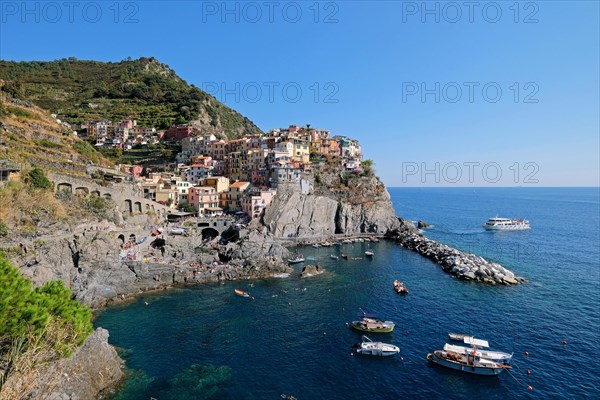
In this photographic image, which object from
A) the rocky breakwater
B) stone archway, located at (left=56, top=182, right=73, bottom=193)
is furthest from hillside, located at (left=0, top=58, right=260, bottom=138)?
the rocky breakwater

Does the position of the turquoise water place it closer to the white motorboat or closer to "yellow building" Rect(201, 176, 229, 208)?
"yellow building" Rect(201, 176, 229, 208)

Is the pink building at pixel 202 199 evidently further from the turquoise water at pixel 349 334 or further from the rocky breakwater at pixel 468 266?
the rocky breakwater at pixel 468 266

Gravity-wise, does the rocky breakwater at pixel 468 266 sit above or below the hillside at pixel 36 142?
below

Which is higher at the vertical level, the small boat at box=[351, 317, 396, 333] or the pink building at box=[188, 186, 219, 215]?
the pink building at box=[188, 186, 219, 215]

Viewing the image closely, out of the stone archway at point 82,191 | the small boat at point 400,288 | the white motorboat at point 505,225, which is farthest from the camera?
the white motorboat at point 505,225

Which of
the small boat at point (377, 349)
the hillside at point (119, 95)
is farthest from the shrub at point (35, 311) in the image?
the hillside at point (119, 95)

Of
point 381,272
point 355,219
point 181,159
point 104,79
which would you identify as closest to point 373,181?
point 355,219
